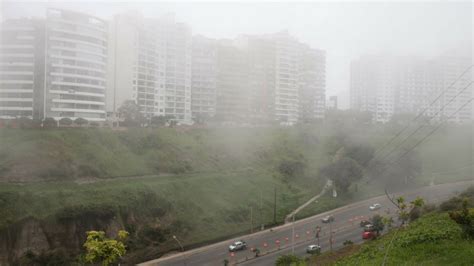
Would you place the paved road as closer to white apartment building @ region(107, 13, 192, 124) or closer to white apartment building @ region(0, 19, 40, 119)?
white apartment building @ region(0, 19, 40, 119)

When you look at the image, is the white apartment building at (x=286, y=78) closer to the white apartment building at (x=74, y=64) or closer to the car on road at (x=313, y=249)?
the white apartment building at (x=74, y=64)

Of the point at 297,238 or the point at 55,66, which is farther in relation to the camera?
the point at 55,66

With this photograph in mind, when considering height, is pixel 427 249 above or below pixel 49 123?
below

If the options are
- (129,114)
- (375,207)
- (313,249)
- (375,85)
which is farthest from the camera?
(375,85)

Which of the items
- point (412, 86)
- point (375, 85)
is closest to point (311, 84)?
point (375, 85)

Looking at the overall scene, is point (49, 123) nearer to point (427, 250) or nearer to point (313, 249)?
point (313, 249)

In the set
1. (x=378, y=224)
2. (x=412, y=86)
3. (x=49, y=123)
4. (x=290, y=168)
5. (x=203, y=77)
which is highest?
(x=412, y=86)

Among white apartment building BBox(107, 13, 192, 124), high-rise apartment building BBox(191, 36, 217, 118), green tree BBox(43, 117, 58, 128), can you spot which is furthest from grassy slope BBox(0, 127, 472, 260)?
white apartment building BBox(107, 13, 192, 124)

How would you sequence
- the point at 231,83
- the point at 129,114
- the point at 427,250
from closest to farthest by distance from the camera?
1. the point at 427,250
2. the point at 129,114
3. the point at 231,83

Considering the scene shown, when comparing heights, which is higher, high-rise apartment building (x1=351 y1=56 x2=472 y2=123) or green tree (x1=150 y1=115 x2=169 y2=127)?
high-rise apartment building (x1=351 y1=56 x2=472 y2=123)
